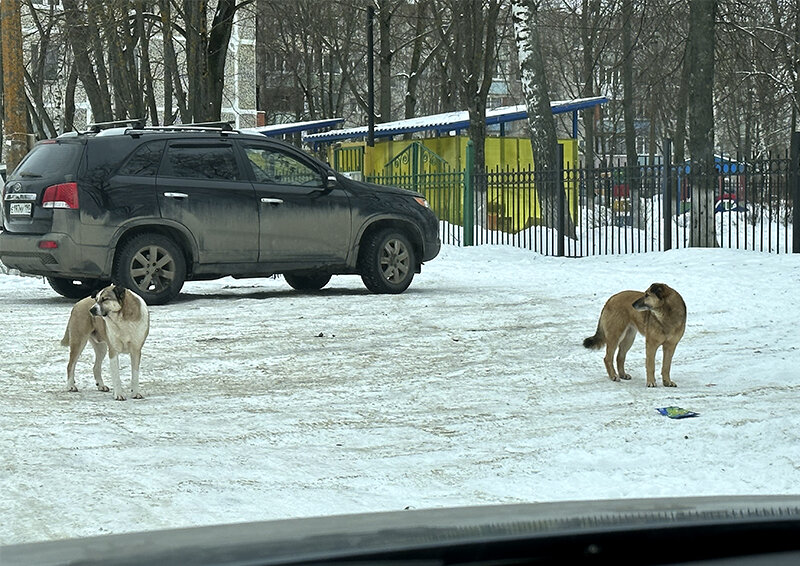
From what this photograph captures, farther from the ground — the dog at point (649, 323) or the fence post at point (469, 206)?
the fence post at point (469, 206)

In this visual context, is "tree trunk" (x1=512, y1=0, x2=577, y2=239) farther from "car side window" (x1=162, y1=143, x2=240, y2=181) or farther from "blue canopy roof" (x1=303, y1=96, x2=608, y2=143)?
"car side window" (x1=162, y1=143, x2=240, y2=181)

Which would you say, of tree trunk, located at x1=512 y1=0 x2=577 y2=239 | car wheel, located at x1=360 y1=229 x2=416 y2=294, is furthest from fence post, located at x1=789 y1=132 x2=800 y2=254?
car wheel, located at x1=360 y1=229 x2=416 y2=294

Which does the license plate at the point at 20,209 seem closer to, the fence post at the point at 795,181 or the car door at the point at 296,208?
the car door at the point at 296,208

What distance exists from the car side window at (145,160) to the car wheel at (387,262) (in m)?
2.68

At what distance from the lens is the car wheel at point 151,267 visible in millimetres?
13539

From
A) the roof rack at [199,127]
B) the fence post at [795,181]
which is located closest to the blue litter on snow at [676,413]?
the roof rack at [199,127]

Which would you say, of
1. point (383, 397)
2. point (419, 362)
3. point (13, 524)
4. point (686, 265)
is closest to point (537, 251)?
point (686, 265)

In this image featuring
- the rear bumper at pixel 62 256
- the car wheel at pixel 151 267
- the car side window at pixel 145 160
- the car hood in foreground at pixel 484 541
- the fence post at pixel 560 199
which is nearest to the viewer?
the car hood in foreground at pixel 484 541

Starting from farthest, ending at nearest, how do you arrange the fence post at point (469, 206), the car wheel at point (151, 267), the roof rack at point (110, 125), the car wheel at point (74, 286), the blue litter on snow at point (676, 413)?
the fence post at point (469, 206) → the car wheel at point (74, 286) → the roof rack at point (110, 125) → the car wheel at point (151, 267) → the blue litter on snow at point (676, 413)

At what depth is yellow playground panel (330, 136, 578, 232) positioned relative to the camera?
23.2 metres

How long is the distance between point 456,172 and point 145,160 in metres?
10.8

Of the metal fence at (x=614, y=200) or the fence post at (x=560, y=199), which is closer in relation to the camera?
the metal fence at (x=614, y=200)

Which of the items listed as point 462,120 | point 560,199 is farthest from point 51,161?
point 462,120

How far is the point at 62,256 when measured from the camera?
43.7 ft
